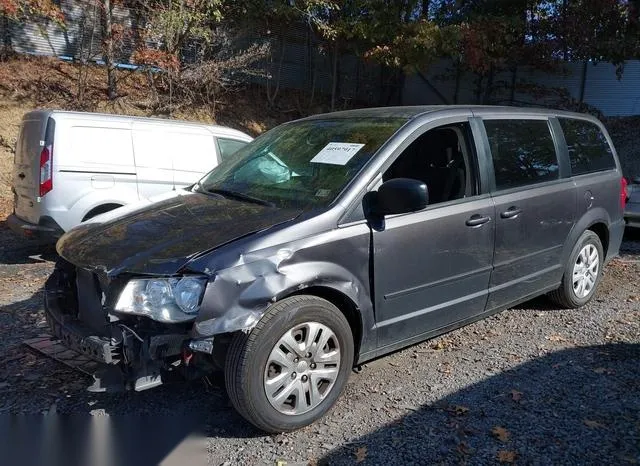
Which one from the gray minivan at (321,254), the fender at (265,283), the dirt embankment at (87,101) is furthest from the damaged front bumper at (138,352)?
the dirt embankment at (87,101)

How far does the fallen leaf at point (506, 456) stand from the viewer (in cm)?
298

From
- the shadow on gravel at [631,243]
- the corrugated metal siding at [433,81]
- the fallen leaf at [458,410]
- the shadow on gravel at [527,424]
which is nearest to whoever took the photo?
the shadow on gravel at [527,424]

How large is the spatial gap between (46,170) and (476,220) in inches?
196

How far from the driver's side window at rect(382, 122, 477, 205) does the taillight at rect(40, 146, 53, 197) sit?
4397mm

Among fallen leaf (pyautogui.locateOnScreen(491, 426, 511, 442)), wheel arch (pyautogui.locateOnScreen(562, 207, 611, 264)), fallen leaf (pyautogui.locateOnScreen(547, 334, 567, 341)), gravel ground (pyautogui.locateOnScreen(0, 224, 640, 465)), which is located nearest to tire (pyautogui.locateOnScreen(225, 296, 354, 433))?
gravel ground (pyautogui.locateOnScreen(0, 224, 640, 465))

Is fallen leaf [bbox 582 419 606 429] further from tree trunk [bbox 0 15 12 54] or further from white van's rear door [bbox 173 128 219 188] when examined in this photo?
tree trunk [bbox 0 15 12 54]

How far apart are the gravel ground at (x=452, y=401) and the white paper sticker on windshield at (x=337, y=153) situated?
1.51 m

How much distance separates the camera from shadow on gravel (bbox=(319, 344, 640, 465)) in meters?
3.02

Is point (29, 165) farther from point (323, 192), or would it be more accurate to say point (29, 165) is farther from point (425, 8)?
point (425, 8)

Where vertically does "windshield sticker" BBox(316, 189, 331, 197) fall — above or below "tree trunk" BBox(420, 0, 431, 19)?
below

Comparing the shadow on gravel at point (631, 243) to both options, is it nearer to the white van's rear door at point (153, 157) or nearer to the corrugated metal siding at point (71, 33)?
the white van's rear door at point (153, 157)

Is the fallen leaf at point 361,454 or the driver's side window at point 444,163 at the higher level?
the driver's side window at point 444,163

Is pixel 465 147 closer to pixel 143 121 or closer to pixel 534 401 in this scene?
pixel 534 401

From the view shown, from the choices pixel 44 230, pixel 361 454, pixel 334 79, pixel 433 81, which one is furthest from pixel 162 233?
pixel 433 81
